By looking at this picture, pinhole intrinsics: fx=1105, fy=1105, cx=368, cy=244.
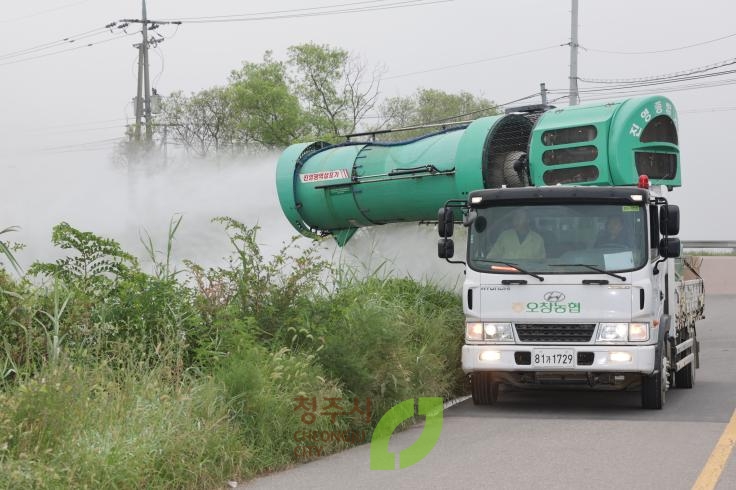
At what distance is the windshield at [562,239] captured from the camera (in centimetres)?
1149

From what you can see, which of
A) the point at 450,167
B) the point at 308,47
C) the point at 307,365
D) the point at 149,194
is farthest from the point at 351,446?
the point at 308,47

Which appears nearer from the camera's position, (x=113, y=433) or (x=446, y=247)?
(x=113, y=433)

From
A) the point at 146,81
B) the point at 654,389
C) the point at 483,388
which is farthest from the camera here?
the point at 146,81

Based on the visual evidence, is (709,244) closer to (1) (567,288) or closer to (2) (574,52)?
(2) (574,52)

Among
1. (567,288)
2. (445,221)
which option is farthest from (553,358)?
(445,221)

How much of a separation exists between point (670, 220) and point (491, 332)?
7.35ft

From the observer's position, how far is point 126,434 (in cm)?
741

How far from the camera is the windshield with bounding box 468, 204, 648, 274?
37.7 ft

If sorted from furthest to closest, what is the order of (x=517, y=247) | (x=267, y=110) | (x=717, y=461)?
(x=267, y=110) → (x=517, y=247) → (x=717, y=461)

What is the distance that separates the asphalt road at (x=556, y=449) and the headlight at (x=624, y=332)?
2.62 ft

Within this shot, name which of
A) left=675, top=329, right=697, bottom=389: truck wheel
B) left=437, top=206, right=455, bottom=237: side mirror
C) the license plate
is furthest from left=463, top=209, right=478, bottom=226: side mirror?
left=675, top=329, right=697, bottom=389: truck wheel

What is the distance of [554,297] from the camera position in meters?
11.3

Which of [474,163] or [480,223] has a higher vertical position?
[474,163]

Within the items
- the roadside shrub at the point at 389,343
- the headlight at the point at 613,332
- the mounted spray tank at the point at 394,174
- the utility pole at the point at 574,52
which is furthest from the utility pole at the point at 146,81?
the headlight at the point at 613,332
